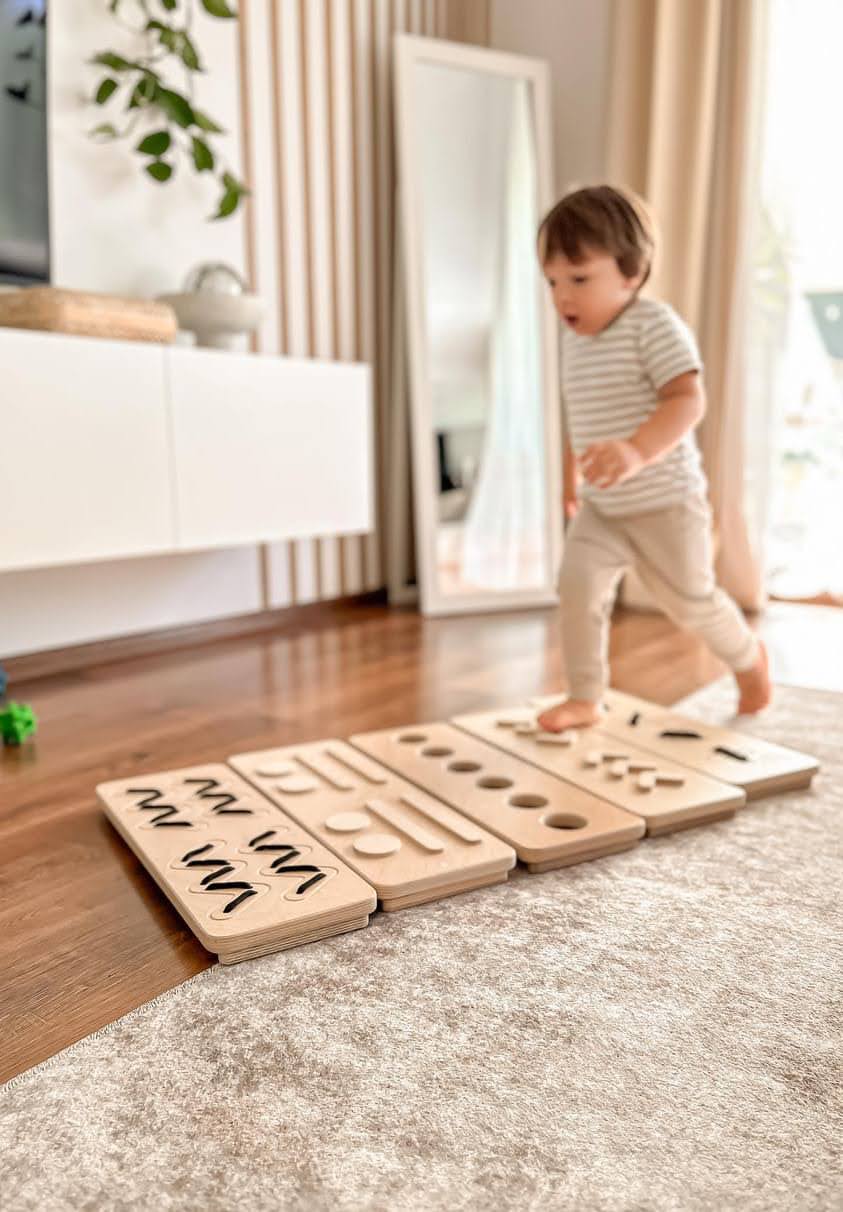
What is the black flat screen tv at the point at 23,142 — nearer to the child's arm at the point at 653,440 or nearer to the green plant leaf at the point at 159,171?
the green plant leaf at the point at 159,171

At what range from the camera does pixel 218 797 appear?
112 centimetres

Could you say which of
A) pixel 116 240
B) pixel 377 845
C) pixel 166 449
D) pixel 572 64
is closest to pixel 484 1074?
pixel 377 845

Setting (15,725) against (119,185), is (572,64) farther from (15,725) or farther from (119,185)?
(15,725)

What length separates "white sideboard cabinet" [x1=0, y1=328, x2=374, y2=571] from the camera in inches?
62.4

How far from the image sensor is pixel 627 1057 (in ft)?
2.24

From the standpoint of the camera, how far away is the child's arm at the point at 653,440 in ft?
4.13

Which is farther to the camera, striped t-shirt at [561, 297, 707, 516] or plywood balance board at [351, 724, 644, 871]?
striped t-shirt at [561, 297, 707, 516]

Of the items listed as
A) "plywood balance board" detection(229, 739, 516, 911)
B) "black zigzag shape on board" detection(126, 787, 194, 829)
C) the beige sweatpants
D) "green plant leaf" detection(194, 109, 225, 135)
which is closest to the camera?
"plywood balance board" detection(229, 739, 516, 911)

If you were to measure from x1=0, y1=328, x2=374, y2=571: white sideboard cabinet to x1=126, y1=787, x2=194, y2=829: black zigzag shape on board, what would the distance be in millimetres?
616

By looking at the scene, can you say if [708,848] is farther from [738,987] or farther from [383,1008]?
[383,1008]

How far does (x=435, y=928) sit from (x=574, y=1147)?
0.94 feet

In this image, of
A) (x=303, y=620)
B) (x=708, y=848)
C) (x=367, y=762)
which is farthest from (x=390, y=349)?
(x=708, y=848)

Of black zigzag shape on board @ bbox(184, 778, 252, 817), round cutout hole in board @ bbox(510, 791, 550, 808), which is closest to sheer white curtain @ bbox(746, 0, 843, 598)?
round cutout hole in board @ bbox(510, 791, 550, 808)

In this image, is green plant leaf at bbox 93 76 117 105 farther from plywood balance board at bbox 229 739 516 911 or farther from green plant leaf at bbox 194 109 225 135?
plywood balance board at bbox 229 739 516 911
